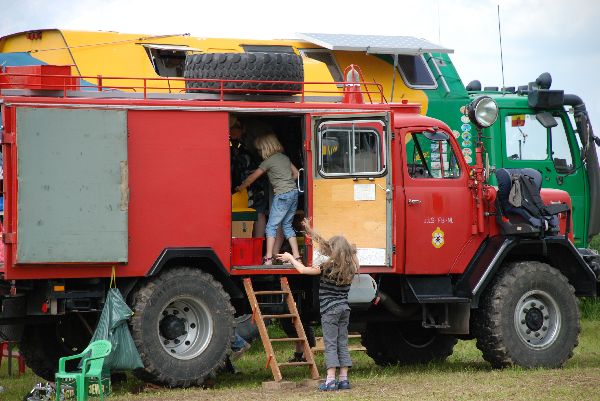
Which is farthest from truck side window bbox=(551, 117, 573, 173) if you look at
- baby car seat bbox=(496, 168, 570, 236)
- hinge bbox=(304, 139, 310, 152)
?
hinge bbox=(304, 139, 310, 152)

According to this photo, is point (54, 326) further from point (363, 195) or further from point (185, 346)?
point (363, 195)

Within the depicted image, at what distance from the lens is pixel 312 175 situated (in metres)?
14.4

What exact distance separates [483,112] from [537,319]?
8.08ft

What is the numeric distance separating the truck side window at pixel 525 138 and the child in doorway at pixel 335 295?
275 inches

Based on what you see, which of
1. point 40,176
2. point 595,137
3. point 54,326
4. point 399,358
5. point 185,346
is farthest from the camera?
point 595,137

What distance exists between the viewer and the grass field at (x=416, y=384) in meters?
12.5

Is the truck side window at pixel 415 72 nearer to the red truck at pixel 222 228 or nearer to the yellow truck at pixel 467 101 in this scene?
the yellow truck at pixel 467 101

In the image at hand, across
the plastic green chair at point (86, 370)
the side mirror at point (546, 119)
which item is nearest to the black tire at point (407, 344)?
the side mirror at point (546, 119)

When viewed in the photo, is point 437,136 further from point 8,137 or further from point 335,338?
point 8,137

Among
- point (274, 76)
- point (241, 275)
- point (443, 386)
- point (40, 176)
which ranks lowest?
point (443, 386)

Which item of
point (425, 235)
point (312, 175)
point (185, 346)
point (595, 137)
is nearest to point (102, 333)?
point (185, 346)

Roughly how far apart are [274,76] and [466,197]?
8.56ft

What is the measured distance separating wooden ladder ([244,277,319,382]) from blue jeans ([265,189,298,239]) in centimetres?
60

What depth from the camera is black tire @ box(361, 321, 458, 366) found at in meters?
16.3
